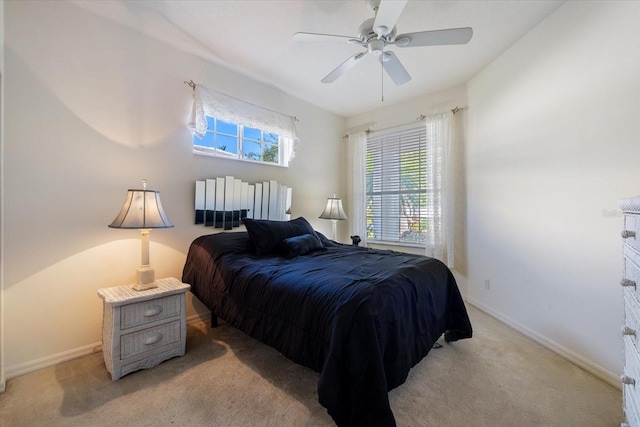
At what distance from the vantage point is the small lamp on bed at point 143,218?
1.86 metres

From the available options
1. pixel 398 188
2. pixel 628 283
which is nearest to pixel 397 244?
pixel 398 188

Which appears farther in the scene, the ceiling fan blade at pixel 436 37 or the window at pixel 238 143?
the window at pixel 238 143

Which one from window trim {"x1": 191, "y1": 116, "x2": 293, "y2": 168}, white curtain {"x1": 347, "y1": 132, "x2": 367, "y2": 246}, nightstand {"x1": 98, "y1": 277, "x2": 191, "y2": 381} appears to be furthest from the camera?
white curtain {"x1": 347, "y1": 132, "x2": 367, "y2": 246}

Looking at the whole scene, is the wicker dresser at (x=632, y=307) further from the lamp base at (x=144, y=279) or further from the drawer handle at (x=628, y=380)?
the lamp base at (x=144, y=279)

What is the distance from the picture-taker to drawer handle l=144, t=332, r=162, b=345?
186 cm

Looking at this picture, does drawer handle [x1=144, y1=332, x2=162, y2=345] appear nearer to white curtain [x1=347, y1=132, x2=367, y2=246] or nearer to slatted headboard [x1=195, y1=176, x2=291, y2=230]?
slatted headboard [x1=195, y1=176, x2=291, y2=230]

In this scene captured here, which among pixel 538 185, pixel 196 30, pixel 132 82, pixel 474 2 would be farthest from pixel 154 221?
pixel 538 185

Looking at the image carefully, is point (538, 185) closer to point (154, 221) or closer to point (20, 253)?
point (154, 221)

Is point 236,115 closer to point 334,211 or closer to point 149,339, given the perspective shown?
point 334,211

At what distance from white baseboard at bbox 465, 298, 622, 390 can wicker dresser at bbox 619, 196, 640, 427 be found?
0.77 m

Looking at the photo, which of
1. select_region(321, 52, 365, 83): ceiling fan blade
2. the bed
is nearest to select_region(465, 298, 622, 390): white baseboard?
the bed

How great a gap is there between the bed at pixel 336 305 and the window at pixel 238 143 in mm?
947

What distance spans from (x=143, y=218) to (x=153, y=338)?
849 millimetres

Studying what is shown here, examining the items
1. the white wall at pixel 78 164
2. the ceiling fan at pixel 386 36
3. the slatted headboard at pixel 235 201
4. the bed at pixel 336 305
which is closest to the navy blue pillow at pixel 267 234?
the bed at pixel 336 305
